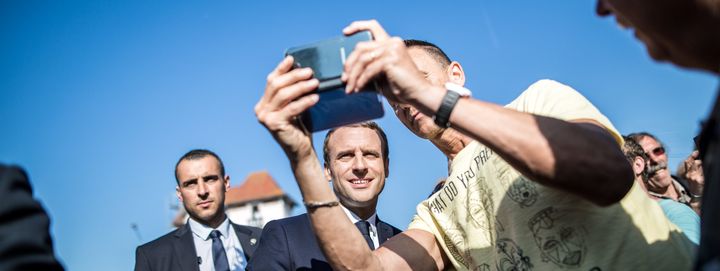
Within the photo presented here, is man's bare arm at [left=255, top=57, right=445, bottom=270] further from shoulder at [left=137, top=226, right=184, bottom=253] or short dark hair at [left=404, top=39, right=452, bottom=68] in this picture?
shoulder at [left=137, top=226, right=184, bottom=253]

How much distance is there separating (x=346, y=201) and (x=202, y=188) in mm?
3082

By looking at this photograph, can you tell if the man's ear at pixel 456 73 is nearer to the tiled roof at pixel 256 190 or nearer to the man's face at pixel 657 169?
the man's face at pixel 657 169

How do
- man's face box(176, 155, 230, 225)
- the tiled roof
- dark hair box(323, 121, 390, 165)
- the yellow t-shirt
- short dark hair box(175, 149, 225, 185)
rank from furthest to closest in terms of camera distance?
the tiled roof, short dark hair box(175, 149, 225, 185), man's face box(176, 155, 230, 225), dark hair box(323, 121, 390, 165), the yellow t-shirt

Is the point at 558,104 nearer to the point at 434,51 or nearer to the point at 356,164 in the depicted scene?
the point at 434,51

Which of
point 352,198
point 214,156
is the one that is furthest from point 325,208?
point 214,156

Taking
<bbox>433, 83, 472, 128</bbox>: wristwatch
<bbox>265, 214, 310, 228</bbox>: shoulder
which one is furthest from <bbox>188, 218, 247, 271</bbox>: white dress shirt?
<bbox>433, 83, 472, 128</bbox>: wristwatch

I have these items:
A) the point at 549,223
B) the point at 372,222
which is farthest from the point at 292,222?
the point at 549,223

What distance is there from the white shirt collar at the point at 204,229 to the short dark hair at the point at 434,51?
420 cm

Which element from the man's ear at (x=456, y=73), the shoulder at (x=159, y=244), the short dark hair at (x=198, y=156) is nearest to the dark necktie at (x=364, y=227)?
the man's ear at (x=456, y=73)

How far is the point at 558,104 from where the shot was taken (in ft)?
8.25

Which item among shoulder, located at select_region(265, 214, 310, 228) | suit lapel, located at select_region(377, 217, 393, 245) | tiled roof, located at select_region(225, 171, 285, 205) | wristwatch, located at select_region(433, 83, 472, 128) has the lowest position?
tiled roof, located at select_region(225, 171, 285, 205)

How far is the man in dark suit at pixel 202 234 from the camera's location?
6340 millimetres

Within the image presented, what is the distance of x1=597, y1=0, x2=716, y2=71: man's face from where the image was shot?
1440 millimetres

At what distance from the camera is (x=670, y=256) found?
231 centimetres
